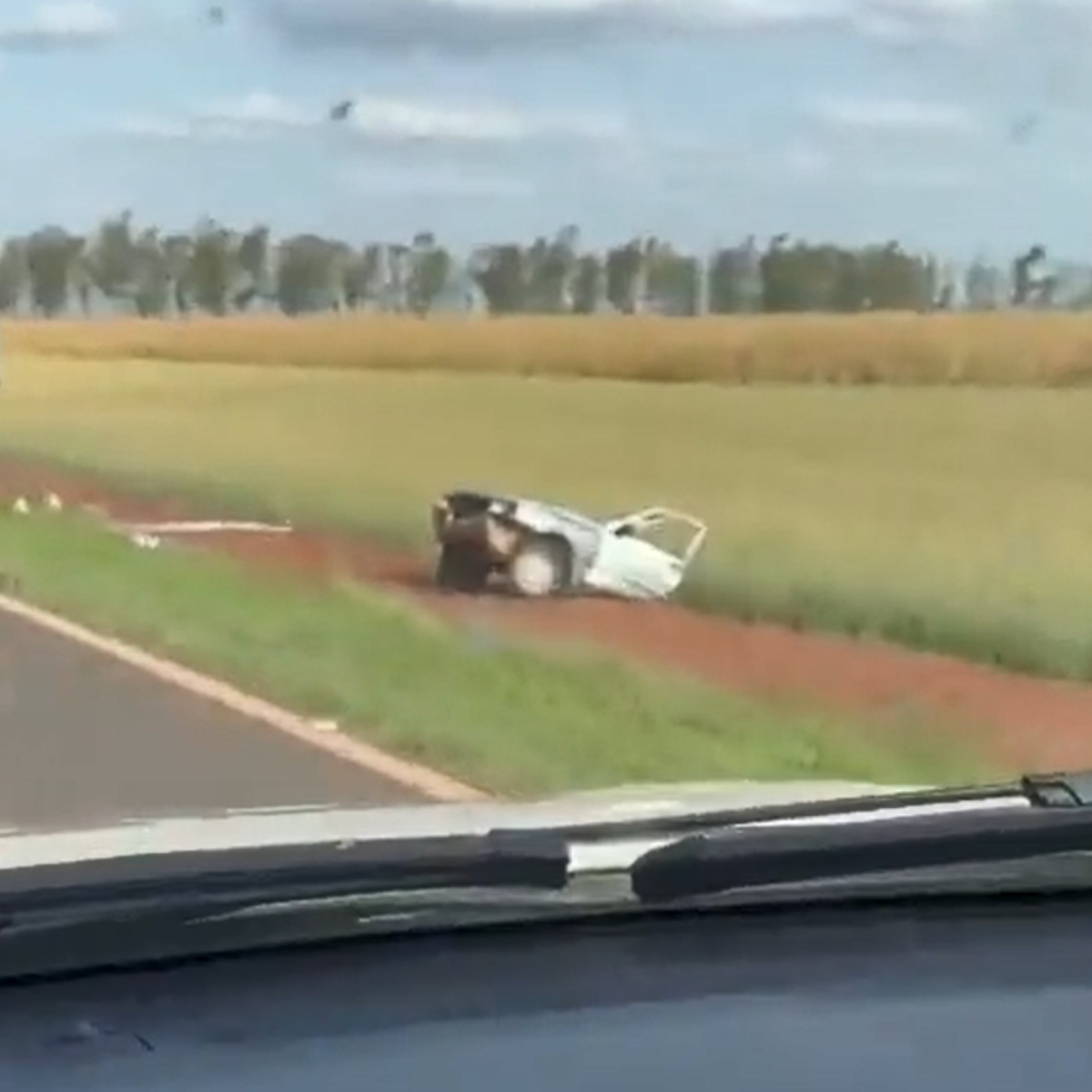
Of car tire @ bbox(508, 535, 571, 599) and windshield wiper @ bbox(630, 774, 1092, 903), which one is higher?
windshield wiper @ bbox(630, 774, 1092, 903)

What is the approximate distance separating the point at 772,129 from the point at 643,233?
0.98 feet

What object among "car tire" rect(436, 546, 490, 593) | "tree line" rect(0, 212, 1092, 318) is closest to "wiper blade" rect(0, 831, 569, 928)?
"tree line" rect(0, 212, 1092, 318)

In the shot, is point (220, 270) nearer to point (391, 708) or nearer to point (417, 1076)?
point (391, 708)

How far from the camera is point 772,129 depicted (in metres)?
5.28

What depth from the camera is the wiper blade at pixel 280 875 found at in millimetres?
2922

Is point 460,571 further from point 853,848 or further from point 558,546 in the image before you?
point 853,848

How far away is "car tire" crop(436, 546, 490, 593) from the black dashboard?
2.61 m

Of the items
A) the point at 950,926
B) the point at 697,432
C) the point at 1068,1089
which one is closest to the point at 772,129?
the point at 697,432

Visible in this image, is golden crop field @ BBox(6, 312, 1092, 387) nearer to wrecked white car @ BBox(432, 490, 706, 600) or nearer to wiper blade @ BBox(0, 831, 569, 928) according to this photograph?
wrecked white car @ BBox(432, 490, 706, 600)

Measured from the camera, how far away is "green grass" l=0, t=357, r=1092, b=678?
585cm

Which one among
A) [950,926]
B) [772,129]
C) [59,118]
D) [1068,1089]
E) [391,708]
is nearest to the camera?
[1068,1089]

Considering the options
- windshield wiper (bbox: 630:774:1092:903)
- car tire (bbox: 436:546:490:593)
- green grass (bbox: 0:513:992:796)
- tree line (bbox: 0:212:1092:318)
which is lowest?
green grass (bbox: 0:513:992:796)

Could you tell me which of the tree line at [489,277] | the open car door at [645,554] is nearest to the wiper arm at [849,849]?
the tree line at [489,277]

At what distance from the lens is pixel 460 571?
572cm
